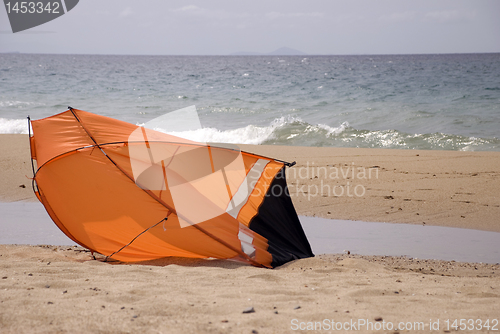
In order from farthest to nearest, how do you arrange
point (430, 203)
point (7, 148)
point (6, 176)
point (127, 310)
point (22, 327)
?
point (7, 148)
point (6, 176)
point (430, 203)
point (127, 310)
point (22, 327)

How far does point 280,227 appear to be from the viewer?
464 cm

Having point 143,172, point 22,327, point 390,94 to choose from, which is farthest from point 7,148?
point 390,94

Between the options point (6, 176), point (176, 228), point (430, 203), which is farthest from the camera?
point (6, 176)

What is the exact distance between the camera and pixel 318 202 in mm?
6652

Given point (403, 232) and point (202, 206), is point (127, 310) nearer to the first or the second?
point (202, 206)

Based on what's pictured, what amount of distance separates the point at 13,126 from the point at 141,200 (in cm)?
1448

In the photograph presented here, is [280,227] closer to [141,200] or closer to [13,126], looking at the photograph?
[141,200]

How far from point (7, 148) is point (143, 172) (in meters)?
7.69

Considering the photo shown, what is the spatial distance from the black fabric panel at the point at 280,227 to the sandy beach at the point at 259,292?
0.76ft

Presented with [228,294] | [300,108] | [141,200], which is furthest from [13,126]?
[228,294]

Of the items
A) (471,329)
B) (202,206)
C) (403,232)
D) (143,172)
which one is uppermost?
(143,172)

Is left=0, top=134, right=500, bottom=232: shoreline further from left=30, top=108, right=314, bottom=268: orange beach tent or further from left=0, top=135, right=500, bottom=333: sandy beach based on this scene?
left=30, top=108, right=314, bottom=268: orange beach tent

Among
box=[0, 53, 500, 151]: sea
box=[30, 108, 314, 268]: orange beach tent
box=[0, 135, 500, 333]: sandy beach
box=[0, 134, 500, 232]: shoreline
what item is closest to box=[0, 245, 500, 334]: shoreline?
box=[0, 135, 500, 333]: sandy beach

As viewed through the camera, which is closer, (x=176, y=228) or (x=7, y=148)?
(x=176, y=228)
